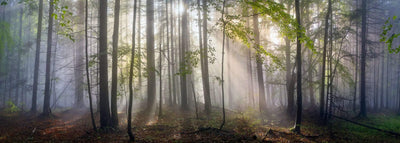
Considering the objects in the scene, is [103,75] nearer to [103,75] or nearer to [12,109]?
[103,75]

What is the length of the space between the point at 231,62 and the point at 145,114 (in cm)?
1619

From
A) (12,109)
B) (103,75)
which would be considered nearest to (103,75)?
(103,75)

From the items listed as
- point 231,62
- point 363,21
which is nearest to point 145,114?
point 231,62

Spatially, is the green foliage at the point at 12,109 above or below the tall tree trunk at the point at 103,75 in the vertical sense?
below

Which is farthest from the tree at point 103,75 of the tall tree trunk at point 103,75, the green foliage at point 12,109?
the green foliage at point 12,109

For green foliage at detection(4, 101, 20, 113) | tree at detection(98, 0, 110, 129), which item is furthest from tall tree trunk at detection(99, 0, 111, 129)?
green foliage at detection(4, 101, 20, 113)

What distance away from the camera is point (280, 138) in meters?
8.70

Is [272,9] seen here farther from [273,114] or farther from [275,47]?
[273,114]

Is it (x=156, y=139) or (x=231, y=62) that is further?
(x=231, y=62)

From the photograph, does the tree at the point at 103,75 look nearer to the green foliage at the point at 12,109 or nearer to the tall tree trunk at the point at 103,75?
the tall tree trunk at the point at 103,75

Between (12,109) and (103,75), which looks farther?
(12,109)

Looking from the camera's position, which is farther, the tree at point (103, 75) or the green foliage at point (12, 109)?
the green foliage at point (12, 109)

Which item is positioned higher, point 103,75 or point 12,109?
point 103,75

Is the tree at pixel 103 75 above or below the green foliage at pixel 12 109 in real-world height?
above
